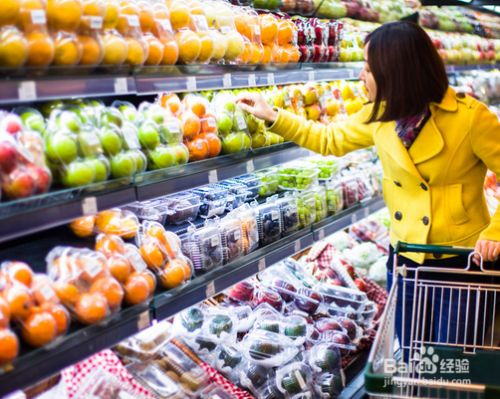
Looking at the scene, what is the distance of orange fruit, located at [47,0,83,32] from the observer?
1.86m

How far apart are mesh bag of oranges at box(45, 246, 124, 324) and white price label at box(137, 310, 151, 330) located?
0.08 m

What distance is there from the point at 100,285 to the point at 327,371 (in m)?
1.33

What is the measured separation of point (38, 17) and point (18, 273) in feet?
2.32

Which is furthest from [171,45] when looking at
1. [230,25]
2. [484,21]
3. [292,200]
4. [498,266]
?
[484,21]

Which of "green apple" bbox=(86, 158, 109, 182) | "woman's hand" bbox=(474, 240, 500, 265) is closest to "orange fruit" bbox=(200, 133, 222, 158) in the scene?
"green apple" bbox=(86, 158, 109, 182)

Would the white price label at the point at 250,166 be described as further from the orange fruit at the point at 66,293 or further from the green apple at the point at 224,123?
the orange fruit at the point at 66,293

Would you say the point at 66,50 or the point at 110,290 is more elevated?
the point at 66,50

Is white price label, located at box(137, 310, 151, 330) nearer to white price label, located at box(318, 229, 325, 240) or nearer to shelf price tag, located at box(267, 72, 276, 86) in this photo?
shelf price tag, located at box(267, 72, 276, 86)

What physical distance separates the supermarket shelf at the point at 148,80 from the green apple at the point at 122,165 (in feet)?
0.64

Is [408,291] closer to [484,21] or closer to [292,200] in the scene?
[292,200]

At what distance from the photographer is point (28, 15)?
70.0 inches

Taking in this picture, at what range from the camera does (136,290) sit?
6.50ft

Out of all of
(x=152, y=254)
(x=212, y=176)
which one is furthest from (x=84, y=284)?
(x=212, y=176)

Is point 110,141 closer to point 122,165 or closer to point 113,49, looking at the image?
point 122,165
